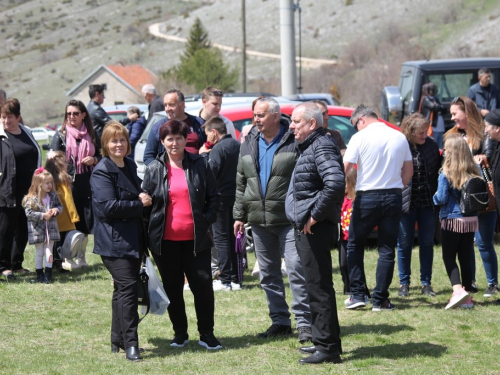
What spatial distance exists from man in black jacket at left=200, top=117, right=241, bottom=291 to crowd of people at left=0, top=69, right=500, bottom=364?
Answer: 0.05 ft

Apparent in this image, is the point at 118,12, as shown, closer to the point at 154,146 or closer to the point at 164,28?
the point at 164,28

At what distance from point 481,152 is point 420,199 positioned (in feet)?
3.07

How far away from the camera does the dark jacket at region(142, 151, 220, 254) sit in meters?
6.66

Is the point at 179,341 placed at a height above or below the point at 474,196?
below

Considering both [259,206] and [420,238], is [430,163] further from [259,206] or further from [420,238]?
[259,206]

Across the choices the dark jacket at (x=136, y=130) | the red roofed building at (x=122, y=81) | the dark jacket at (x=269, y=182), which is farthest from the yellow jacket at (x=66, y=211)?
the red roofed building at (x=122, y=81)

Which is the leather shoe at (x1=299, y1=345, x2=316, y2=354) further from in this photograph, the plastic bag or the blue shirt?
the blue shirt

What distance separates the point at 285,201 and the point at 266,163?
50 centimetres

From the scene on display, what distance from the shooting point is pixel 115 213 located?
6496 mm

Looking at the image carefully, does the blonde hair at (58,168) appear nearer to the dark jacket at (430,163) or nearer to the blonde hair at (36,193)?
the blonde hair at (36,193)

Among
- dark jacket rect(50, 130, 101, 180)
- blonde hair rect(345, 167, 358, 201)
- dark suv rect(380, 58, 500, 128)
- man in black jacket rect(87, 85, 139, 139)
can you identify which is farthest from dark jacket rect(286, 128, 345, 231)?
dark suv rect(380, 58, 500, 128)

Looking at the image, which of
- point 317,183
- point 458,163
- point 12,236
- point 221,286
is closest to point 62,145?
point 12,236

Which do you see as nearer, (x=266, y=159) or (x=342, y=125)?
(x=266, y=159)

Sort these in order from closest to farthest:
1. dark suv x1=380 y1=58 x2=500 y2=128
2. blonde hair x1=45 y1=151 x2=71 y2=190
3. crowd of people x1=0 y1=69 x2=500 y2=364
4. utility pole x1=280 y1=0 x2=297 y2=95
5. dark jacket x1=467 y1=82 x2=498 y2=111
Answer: crowd of people x1=0 y1=69 x2=500 y2=364 → blonde hair x1=45 y1=151 x2=71 y2=190 → dark jacket x1=467 y1=82 x2=498 y2=111 → dark suv x1=380 y1=58 x2=500 y2=128 → utility pole x1=280 y1=0 x2=297 y2=95
